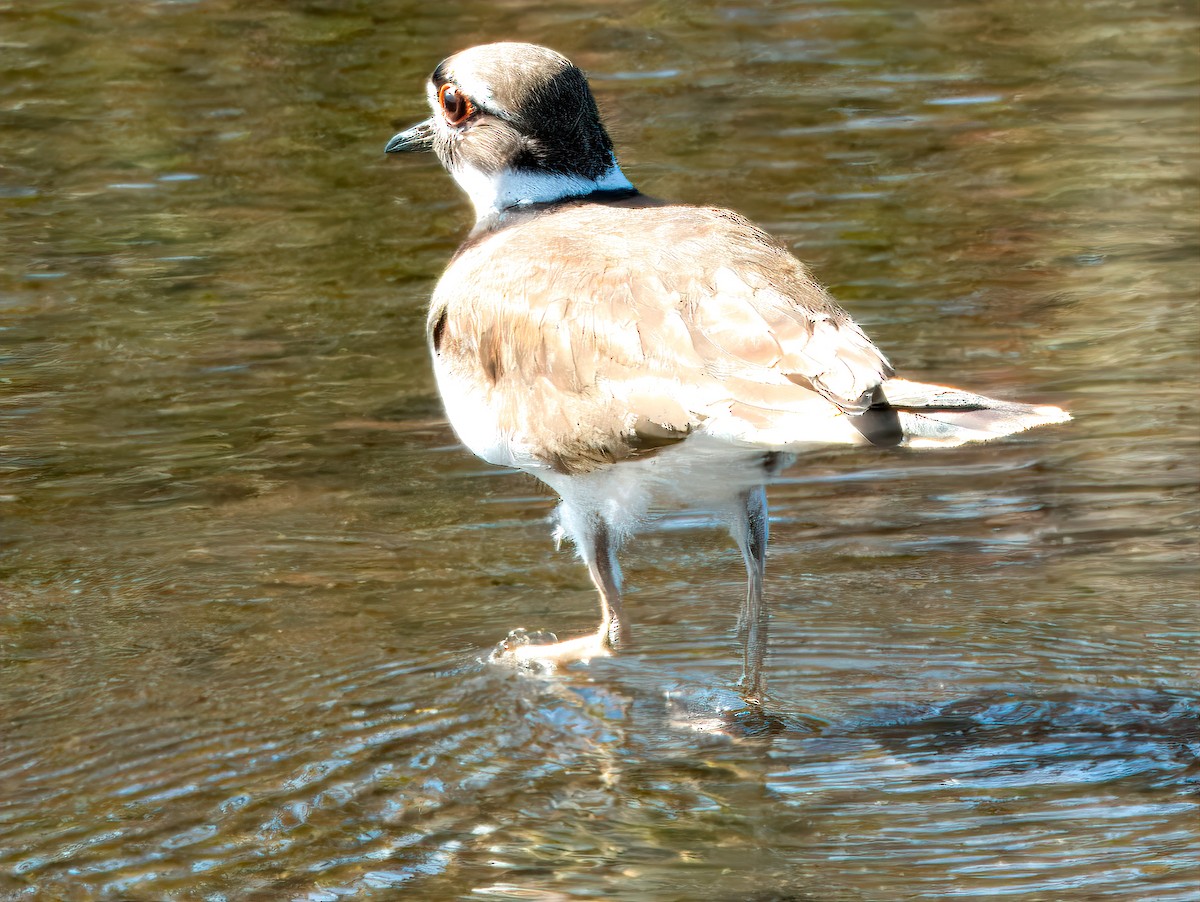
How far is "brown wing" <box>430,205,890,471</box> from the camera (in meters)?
5.21

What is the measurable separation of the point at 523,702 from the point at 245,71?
9570 millimetres

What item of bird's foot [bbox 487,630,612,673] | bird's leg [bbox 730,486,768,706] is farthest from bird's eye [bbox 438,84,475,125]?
bird's foot [bbox 487,630,612,673]

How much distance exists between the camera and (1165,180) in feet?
39.4

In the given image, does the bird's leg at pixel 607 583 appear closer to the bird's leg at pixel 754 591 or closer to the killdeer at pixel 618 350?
the killdeer at pixel 618 350

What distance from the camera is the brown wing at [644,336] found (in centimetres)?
521

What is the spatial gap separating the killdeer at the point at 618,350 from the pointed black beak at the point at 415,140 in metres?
0.21

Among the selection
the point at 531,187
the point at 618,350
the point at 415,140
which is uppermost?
the point at 415,140

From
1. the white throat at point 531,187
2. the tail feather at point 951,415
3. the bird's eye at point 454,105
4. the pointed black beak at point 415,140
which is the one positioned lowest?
the tail feather at point 951,415

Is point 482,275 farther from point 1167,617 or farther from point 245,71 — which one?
point 245,71

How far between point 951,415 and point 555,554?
9.56ft

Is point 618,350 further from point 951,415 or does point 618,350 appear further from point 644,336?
point 951,415

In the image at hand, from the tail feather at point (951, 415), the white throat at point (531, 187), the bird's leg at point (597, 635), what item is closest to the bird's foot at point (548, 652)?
the bird's leg at point (597, 635)

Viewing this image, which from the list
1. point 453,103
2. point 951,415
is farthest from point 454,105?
point 951,415

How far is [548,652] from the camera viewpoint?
21.7 ft
